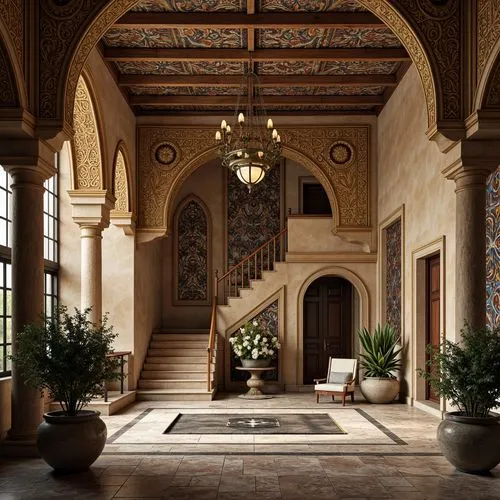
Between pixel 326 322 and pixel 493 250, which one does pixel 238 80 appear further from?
pixel 326 322

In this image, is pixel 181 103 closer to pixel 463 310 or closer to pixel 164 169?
pixel 164 169


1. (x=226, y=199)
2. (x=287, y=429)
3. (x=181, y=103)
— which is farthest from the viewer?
(x=226, y=199)

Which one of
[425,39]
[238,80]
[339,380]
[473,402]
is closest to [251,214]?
[238,80]

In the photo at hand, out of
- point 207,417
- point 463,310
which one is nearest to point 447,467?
point 463,310

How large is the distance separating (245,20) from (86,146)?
311 centimetres

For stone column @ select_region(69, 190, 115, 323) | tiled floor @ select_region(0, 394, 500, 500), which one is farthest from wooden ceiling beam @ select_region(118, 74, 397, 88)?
tiled floor @ select_region(0, 394, 500, 500)

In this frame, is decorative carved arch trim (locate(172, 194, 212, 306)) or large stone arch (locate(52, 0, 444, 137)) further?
decorative carved arch trim (locate(172, 194, 212, 306))

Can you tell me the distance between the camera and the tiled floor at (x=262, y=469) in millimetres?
5898

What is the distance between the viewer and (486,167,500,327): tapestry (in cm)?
812

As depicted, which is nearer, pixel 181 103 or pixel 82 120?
pixel 82 120

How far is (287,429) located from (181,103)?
21.1 feet

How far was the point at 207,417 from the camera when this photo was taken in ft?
35.3

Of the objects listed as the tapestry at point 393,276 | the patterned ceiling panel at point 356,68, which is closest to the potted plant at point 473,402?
the tapestry at point 393,276

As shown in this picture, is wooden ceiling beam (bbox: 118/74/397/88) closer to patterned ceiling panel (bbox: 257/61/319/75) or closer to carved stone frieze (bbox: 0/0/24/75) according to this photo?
patterned ceiling panel (bbox: 257/61/319/75)
